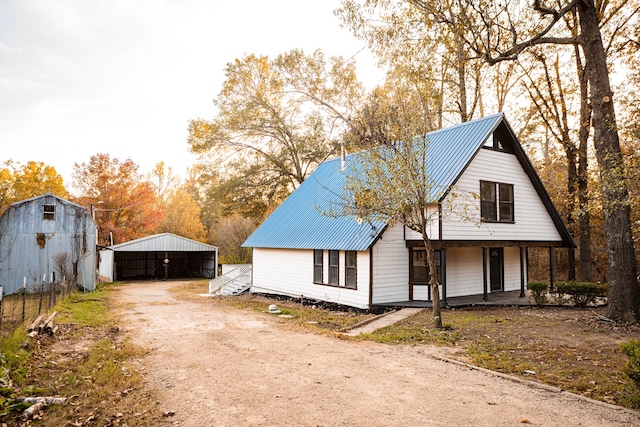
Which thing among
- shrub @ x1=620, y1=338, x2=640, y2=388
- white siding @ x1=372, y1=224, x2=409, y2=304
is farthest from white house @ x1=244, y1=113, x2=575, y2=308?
shrub @ x1=620, y1=338, x2=640, y2=388

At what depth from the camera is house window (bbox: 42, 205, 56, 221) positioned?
80.3ft

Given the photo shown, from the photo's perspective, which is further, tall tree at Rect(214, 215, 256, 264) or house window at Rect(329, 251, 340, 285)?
tall tree at Rect(214, 215, 256, 264)

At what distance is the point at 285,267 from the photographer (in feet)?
68.2

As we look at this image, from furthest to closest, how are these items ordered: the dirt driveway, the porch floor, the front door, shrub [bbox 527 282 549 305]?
1. the front door
2. shrub [bbox 527 282 549 305]
3. the porch floor
4. the dirt driveway

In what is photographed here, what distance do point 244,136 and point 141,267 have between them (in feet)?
58.2

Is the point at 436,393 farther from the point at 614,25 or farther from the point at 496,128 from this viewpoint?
the point at 614,25

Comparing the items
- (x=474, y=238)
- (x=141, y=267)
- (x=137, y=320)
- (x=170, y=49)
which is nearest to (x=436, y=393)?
(x=474, y=238)

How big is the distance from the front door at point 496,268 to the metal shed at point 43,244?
21.7m

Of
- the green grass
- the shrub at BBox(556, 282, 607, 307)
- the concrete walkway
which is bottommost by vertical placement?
the concrete walkway

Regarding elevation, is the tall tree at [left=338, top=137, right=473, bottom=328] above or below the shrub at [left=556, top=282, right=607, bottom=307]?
above

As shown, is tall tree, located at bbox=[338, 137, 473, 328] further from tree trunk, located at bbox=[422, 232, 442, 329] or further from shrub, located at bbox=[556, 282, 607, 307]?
shrub, located at bbox=[556, 282, 607, 307]

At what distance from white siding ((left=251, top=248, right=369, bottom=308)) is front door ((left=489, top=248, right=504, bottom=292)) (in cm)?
728

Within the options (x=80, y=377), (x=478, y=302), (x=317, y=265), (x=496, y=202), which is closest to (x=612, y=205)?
(x=496, y=202)

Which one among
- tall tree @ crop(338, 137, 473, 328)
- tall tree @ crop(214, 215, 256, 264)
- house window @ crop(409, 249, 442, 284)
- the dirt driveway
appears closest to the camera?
the dirt driveway
